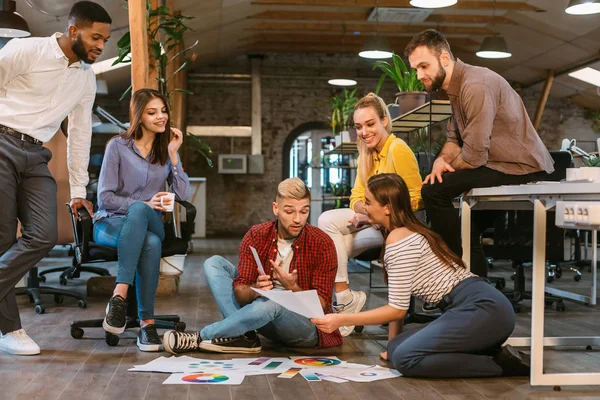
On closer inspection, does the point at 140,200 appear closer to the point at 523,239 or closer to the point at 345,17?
the point at 523,239

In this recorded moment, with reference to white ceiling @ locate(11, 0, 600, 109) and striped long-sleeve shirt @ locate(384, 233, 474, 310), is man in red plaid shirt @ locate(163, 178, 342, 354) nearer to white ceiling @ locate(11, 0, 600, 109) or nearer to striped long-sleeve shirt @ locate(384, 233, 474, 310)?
striped long-sleeve shirt @ locate(384, 233, 474, 310)

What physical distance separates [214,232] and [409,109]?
9823 mm

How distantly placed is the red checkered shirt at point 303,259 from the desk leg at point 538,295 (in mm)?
856

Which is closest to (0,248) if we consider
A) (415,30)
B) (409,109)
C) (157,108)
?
(157,108)

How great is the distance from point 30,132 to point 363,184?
155cm

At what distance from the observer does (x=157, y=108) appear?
3.50 metres

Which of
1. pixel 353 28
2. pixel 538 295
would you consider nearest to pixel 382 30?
pixel 353 28

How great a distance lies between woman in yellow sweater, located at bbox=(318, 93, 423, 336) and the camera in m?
3.41

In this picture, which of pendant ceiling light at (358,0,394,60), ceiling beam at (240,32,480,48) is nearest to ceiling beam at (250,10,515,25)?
ceiling beam at (240,32,480,48)

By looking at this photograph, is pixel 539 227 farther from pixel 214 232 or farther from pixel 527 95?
pixel 527 95

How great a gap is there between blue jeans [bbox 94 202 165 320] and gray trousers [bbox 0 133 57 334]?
0.28 meters

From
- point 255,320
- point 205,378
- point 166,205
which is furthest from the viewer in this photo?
point 166,205

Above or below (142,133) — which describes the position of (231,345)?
below

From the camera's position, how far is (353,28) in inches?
465
